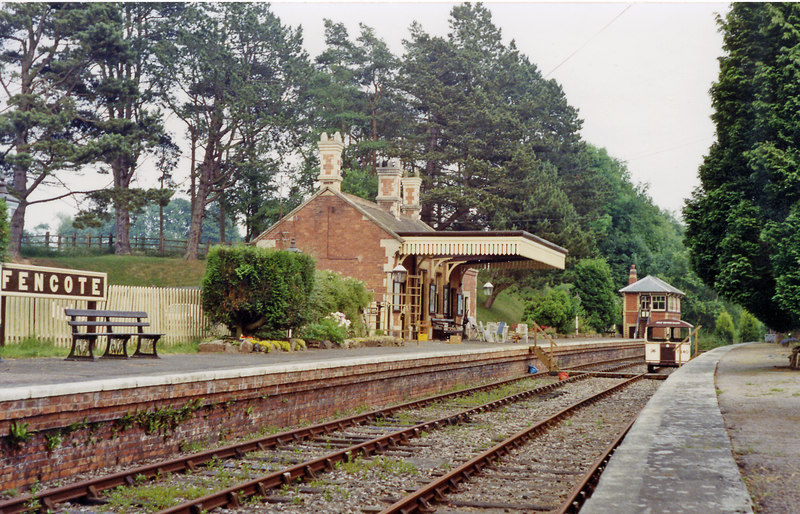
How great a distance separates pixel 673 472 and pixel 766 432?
234 inches

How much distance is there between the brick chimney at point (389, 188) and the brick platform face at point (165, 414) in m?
20.8

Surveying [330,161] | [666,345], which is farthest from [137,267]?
→ [666,345]

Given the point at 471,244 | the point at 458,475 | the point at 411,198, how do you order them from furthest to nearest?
the point at 411,198
the point at 471,244
the point at 458,475

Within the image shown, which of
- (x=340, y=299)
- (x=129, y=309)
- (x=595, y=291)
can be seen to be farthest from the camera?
(x=595, y=291)

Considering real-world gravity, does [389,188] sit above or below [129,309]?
above

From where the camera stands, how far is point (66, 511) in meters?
7.05

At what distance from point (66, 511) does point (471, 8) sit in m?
65.1

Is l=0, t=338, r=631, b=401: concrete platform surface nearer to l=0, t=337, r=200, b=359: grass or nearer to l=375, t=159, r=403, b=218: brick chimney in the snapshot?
l=0, t=337, r=200, b=359: grass

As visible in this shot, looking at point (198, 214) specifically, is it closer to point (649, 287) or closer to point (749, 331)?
point (649, 287)

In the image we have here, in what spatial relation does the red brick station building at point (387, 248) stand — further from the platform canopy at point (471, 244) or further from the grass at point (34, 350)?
the grass at point (34, 350)

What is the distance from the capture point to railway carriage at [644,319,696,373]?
2920 centimetres

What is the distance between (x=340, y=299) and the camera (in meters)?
24.5

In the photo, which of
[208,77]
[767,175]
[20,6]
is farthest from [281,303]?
[208,77]

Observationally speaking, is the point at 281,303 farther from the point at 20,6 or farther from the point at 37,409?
the point at 20,6
